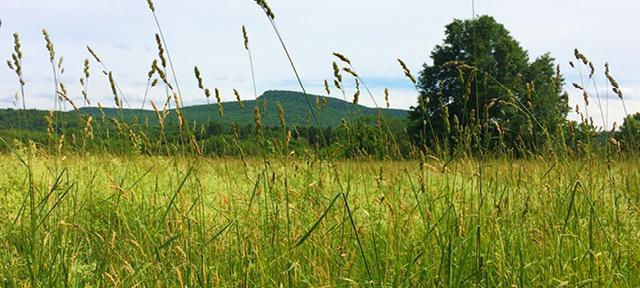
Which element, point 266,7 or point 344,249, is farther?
point 344,249

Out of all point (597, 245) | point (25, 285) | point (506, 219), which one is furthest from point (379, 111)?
point (25, 285)

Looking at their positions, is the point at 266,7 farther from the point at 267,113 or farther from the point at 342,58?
the point at 267,113

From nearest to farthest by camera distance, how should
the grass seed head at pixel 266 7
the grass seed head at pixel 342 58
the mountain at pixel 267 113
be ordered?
the grass seed head at pixel 266 7
the grass seed head at pixel 342 58
the mountain at pixel 267 113

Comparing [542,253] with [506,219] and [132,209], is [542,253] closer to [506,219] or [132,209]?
[506,219]

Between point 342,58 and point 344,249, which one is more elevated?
point 342,58

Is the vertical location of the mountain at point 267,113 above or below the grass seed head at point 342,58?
below

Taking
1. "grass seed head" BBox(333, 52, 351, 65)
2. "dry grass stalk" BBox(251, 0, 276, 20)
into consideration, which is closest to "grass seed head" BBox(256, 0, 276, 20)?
"dry grass stalk" BBox(251, 0, 276, 20)

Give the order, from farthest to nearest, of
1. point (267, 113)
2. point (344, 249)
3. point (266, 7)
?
point (267, 113) < point (344, 249) < point (266, 7)

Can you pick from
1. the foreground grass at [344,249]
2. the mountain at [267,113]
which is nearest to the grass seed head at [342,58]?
the mountain at [267,113]

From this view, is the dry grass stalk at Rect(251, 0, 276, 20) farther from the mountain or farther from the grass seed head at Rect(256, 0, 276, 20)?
the mountain

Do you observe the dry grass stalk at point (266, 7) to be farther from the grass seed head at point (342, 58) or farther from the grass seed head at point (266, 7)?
the grass seed head at point (342, 58)

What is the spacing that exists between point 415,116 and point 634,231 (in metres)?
24.6

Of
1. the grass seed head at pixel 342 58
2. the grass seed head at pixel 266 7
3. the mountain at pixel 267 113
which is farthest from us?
the mountain at pixel 267 113

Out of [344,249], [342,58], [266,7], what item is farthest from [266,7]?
[344,249]
